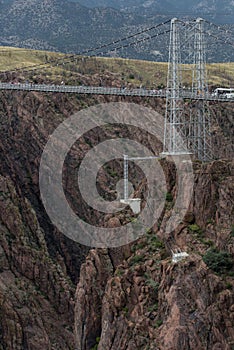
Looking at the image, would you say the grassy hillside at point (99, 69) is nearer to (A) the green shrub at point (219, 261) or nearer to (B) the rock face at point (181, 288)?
(B) the rock face at point (181, 288)

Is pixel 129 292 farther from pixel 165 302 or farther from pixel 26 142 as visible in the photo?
pixel 26 142

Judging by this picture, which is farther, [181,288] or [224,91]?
[224,91]

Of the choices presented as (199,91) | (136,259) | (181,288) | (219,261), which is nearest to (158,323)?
(181,288)

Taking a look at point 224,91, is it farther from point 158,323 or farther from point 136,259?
point 158,323

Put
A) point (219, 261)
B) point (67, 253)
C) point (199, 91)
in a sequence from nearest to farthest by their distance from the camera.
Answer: point (219, 261) < point (199, 91) < point (67, 253)

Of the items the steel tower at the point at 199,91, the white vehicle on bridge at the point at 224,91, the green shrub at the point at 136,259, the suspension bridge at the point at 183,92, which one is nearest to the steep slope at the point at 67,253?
the green shrub at the point at 136,259

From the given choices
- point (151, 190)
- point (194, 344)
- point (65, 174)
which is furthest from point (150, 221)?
point (65, 174)
